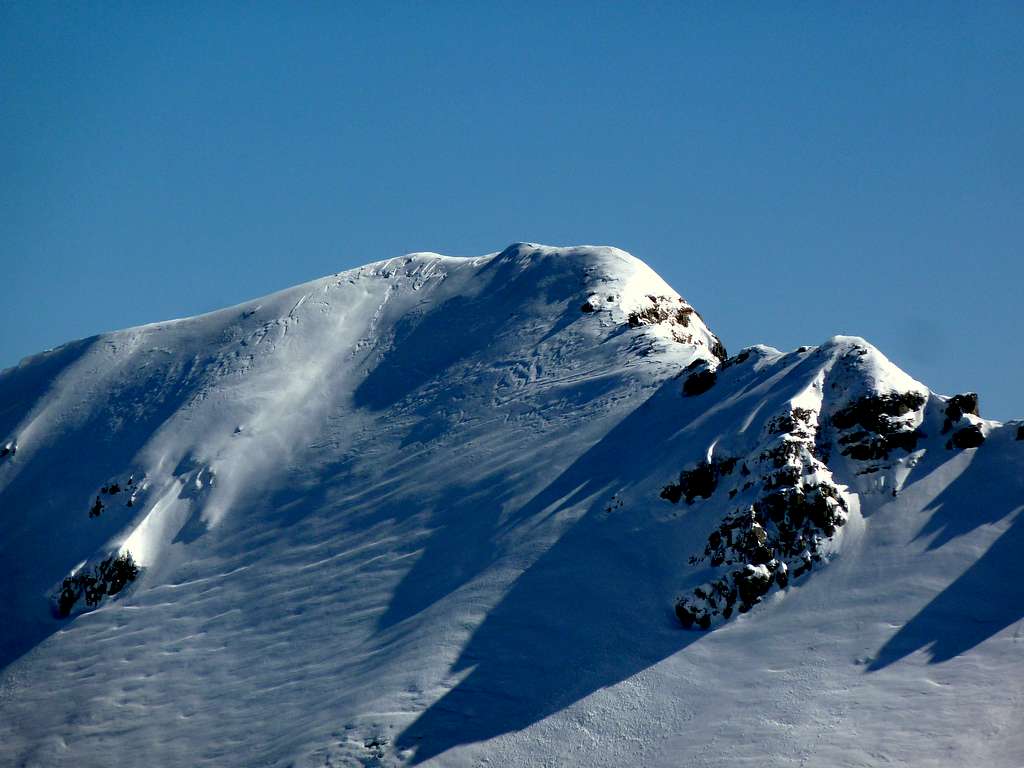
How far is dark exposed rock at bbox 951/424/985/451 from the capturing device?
A: 38219 mm

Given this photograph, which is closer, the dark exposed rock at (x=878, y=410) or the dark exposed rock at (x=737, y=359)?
the dark exposed rock at (x=878, y=410)

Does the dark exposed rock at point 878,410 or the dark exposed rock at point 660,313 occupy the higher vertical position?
the dark exposed rock at point 660,313

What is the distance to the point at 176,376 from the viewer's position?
58750 mm

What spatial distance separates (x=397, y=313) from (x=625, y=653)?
27792mm

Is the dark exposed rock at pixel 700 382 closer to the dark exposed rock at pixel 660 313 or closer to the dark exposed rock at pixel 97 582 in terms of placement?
the dark exposed rock at pixel 660 313

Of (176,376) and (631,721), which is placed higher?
(176,376)

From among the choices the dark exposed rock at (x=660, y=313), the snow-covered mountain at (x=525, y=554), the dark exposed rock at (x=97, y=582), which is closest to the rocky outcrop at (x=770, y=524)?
the snow-covered mountain at (x=525, y=554)

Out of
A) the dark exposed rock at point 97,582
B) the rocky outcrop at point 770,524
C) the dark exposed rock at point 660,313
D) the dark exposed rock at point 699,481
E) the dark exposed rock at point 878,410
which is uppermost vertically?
the dark exposed rock at point 660,313

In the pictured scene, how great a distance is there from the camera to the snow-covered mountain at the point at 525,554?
3306 cm

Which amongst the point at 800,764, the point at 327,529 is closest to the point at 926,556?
the point at 800,764

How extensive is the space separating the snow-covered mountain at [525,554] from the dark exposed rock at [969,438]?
0.18 meters

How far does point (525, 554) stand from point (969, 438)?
13.5 m

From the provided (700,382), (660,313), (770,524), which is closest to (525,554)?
(770,524)

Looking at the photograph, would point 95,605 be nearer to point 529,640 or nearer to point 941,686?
point 529,640
